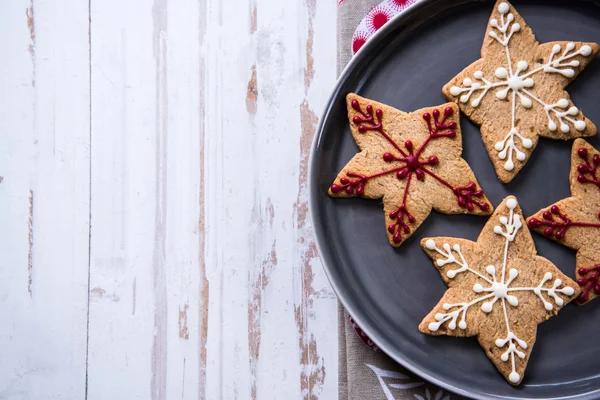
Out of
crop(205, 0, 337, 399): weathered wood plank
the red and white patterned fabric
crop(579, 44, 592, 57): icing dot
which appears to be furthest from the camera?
crop(205, 0, 337, 399): weathered wood plank

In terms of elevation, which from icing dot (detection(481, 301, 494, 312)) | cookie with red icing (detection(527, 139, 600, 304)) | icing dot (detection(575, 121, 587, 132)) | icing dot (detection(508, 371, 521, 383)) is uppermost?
icing dot (detection(575, 121, 587, 132))

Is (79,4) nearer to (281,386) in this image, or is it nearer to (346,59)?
(346,59)

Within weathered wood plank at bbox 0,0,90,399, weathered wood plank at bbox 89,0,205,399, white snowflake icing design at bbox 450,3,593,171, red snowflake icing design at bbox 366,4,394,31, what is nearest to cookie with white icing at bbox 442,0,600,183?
white snowflake icing design at bbox 450,3,593,171

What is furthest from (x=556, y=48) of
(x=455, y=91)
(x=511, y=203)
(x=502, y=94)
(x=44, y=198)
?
(x=44, y=198)

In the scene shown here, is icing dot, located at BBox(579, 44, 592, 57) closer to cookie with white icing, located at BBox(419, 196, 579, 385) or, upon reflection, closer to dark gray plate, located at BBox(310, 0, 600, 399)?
dark gray plate, located at BBox(310, 0, 600, 399)

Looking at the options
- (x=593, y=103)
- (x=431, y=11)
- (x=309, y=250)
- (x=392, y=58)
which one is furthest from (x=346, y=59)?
(x=593, y=103)

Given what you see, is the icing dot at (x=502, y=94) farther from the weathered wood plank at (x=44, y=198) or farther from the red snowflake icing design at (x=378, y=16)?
the weathered wood plank at (x=44, y=198)

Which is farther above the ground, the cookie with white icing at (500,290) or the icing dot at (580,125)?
the icing dot at (580,125)

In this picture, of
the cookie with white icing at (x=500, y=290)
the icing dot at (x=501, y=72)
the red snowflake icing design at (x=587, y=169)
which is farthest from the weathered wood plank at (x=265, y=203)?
the red snowflake icing design at (x=587, y=169)
